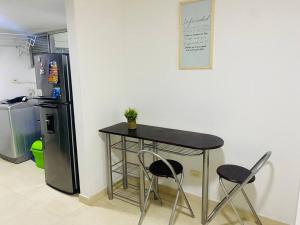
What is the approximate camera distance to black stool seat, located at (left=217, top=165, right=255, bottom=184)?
1817 mm

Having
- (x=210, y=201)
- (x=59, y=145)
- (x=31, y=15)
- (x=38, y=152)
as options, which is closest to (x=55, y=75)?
(x=59, y=145)

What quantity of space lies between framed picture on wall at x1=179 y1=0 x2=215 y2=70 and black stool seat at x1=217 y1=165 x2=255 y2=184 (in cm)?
95

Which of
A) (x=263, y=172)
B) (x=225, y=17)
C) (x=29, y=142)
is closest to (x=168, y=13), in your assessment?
(x=225, y=17)

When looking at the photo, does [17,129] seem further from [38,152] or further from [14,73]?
[14,73]

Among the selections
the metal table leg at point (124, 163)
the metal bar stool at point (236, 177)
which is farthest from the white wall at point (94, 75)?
the metal bar stool at point (236, 177)

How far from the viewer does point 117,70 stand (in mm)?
2641

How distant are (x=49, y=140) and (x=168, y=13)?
196cm

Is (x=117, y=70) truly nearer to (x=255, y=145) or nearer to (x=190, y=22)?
(x=190, y=22)

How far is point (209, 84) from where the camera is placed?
2.20 meters

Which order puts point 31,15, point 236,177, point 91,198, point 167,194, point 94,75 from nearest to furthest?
point 236,177 < point 94,75 < point 91,198 < point 167,194 < point 31,15

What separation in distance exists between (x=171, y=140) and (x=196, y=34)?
1.04 m

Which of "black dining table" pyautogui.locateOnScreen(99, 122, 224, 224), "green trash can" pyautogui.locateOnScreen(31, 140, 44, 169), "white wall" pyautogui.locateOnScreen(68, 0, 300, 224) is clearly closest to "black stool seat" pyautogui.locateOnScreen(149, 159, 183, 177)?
"black dining table" pyautogui.locateOnScreen(99, 122, 224, 224)

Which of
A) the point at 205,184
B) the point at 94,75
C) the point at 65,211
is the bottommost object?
the point at 65,211

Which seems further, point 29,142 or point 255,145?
point 29,142
